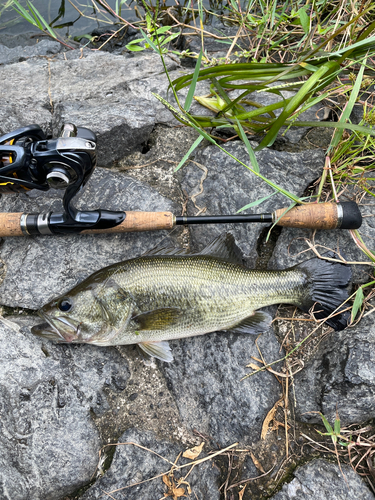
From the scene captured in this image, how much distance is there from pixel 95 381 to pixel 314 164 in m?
2.80

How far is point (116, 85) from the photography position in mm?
4148

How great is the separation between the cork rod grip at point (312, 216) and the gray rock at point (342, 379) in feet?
2.91

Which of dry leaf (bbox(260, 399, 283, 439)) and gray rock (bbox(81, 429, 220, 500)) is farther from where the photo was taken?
dry leaf (bbox(260, 399, 283, 439))

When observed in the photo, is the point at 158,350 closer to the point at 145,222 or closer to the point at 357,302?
the point at 145,222

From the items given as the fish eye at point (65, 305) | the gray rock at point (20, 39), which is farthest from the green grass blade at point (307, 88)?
the gray rock at point (20, 39)

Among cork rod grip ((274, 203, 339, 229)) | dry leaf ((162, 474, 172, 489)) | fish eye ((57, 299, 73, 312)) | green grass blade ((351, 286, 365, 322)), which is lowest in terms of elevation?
dry leaf ((162, 474, 172, 489))

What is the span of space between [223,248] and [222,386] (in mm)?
1160

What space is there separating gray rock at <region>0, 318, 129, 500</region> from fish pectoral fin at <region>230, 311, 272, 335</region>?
3.39 feet

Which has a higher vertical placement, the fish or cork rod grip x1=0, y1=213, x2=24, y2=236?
cork rod grip x1=0, y1=213, x2=24, y2=236

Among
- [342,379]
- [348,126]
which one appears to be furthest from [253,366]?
[348,126]

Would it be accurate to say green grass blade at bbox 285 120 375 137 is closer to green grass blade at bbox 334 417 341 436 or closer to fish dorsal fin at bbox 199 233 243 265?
fish dorsal fin at bbox 199 233 243 265

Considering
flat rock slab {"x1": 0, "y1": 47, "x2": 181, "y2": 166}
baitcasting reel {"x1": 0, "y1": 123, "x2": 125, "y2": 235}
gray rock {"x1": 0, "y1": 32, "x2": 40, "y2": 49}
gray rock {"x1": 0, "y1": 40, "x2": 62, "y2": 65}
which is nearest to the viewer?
baitcasting reel {"x1": 0, "y1": 123, "x2": 125, "y2": 235}

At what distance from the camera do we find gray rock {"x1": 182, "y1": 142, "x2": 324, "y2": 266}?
3.38 meters

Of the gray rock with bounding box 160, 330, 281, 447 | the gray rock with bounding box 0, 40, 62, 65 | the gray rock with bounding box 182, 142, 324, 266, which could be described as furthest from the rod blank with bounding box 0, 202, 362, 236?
the gray rock with bounding box 0, 40, 62, 65
